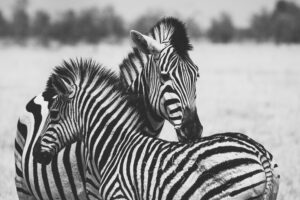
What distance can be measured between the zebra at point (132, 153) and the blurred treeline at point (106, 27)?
38747mm

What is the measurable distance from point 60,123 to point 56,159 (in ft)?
2.00

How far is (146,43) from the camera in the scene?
4668 millimetres

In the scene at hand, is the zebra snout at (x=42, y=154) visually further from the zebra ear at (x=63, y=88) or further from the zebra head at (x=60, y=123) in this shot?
the zebra ear at (x=63, y=88)

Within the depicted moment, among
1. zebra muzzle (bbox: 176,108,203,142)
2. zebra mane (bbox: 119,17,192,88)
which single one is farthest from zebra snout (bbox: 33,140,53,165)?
zebra muzzle (bbox: 176,108,203,142)

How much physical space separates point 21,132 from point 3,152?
4200mm

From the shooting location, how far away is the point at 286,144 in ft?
31.7

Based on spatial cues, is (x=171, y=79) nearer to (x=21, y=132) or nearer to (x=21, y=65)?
(x=21, y=132)

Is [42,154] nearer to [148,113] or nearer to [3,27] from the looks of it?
[148,113]

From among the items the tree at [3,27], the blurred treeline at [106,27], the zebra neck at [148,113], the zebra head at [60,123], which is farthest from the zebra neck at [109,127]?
the tree at [3,27]

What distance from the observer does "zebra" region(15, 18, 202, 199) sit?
459cm

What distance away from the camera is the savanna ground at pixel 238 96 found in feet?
28.6

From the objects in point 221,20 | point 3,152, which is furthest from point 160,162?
point 221,20

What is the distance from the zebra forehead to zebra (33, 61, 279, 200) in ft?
2.30

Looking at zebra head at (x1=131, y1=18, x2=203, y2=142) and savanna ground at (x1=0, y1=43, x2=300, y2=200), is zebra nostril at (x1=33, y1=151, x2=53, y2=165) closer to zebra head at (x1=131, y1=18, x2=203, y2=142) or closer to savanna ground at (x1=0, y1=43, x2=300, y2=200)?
zebra head at (x1=131, y1=18, x2=203, y2=142)
